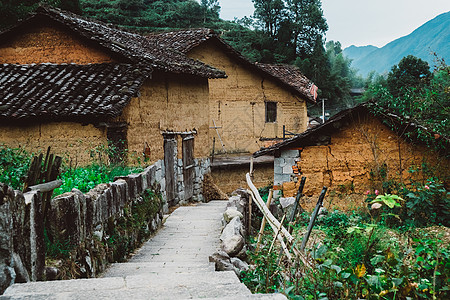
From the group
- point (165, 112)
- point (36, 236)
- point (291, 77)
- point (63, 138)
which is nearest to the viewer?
point (36, 236)

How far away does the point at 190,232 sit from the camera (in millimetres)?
9148

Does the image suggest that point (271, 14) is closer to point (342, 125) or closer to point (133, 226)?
point (342, 125)

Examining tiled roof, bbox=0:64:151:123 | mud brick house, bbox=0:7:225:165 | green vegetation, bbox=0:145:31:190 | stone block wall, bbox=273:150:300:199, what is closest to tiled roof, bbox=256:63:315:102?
mud brick house, bbox=0:7:225:165

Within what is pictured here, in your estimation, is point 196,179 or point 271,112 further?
point 271,112

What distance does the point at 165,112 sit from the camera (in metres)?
13.0

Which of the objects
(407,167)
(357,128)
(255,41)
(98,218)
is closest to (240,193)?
(357,128)

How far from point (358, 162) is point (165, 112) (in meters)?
5.38

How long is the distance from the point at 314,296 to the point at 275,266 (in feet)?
5.02

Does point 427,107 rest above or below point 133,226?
above

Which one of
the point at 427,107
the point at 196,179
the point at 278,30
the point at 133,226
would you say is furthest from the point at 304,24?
the point at 133,226

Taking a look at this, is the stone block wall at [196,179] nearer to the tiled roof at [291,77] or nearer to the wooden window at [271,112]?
the wooden window at [271,112]

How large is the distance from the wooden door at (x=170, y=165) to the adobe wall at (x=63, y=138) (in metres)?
3.15

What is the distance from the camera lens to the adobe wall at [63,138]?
33.5 ft

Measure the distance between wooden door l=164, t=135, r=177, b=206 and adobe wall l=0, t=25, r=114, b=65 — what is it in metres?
2.93
